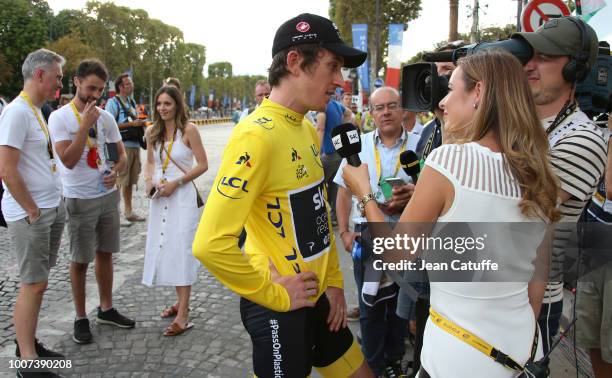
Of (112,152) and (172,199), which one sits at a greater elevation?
(112,152)

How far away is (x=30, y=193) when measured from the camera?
3371 mm

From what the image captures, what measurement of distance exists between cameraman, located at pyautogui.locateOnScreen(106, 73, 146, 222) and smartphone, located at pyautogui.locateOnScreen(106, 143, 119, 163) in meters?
2.82

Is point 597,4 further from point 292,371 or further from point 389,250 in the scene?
point 292,371

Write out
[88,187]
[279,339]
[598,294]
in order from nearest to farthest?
[279,339]
[598,294]
[88,187]

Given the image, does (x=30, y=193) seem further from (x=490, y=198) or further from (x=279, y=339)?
(x=490, y=198)

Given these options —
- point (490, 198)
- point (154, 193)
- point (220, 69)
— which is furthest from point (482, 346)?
point (220, 69)

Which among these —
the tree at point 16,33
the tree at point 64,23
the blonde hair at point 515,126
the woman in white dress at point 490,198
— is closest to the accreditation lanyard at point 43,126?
the woman in white dress at point 490,198

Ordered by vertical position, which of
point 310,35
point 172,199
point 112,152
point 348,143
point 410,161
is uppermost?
point 310,35

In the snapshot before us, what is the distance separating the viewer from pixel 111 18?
4738cm

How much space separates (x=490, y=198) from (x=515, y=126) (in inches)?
10.3

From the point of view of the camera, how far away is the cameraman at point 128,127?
7340 mm

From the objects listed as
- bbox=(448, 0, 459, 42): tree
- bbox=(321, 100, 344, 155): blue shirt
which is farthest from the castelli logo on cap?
bbox=(448, 0, 459, 42): tree

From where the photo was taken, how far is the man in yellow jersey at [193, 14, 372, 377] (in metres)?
1.81

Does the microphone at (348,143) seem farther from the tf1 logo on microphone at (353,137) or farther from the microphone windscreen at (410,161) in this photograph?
the microphone windscreen at (410,161)
